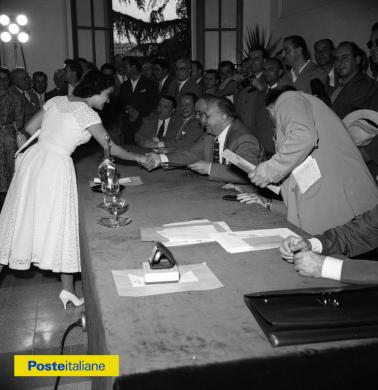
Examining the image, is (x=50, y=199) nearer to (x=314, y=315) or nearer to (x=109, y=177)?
(x=109, y=177)

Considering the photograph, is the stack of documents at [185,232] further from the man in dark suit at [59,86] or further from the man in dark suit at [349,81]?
the man in dark suit at [59,86]

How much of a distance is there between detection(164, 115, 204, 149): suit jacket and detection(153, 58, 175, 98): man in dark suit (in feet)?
4.70

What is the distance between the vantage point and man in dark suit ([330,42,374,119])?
3.70 meters

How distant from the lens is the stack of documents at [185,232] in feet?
5.61

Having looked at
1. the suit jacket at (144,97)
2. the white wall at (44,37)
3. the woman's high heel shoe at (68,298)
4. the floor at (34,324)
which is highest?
the white wall at (44,37)

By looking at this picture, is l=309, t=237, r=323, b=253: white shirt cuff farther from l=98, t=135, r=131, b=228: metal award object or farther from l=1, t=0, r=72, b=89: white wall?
l=1, t=0, r=72, b=89: white wall

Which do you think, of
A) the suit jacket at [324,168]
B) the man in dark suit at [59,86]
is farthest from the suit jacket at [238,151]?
the man in dark suit at [59,86]

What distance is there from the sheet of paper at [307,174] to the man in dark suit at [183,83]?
3471 mm

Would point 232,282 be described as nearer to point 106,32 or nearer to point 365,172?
point 365,172

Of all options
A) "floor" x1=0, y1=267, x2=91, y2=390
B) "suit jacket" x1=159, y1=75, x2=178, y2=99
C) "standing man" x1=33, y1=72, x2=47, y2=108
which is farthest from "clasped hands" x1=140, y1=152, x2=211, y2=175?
"standing man" x1=33, y1=72, x2=47, y2=108

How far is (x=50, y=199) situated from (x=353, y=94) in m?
2.45

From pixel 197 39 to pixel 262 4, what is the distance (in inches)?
48.3

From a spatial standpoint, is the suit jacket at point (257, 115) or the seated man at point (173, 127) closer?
the seated man at point (173, 127)

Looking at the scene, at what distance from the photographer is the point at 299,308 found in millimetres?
1050
